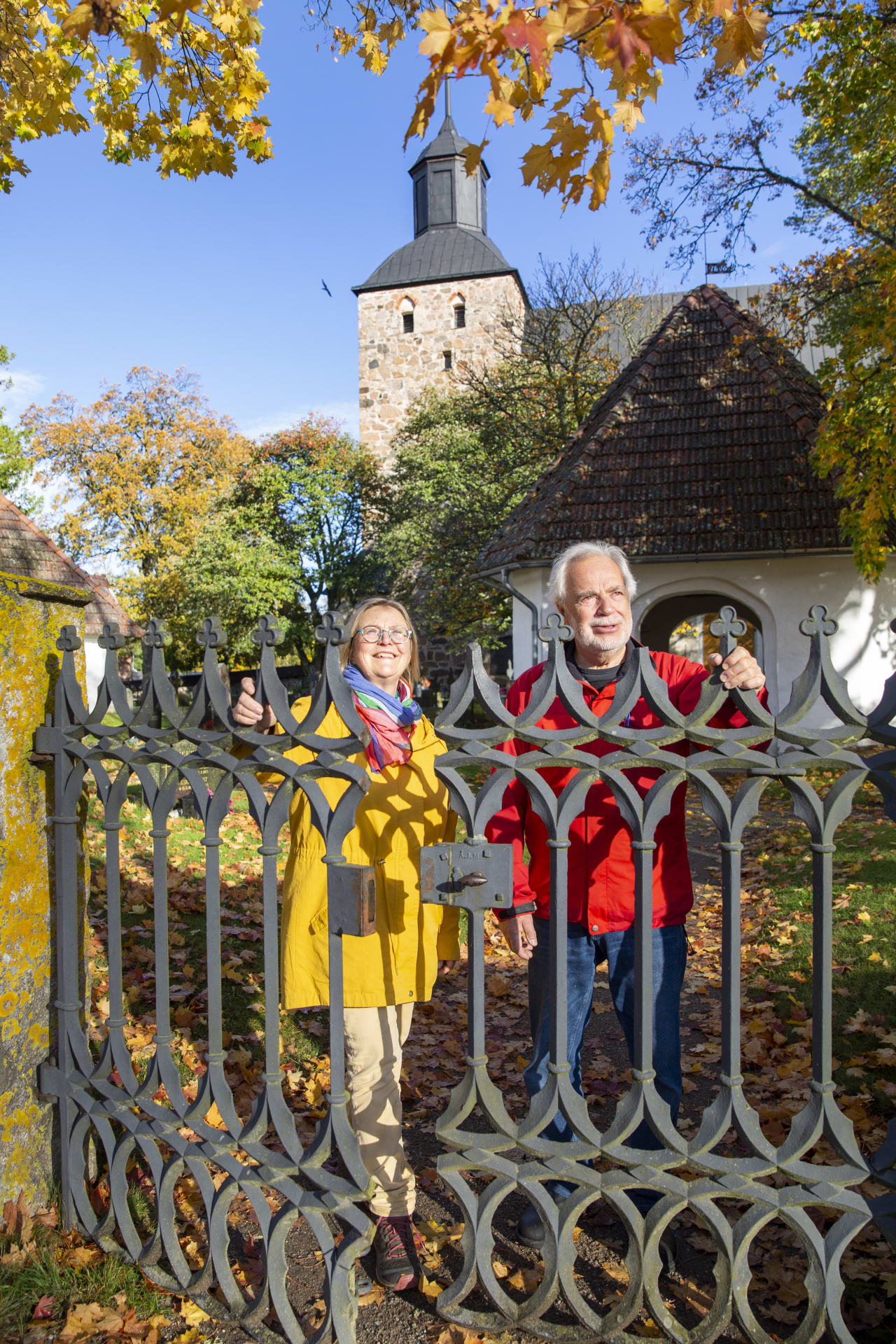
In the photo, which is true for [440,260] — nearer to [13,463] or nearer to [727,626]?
[13,463]

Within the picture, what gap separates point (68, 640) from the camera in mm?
2434

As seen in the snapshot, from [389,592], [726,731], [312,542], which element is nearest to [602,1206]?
[726,731]

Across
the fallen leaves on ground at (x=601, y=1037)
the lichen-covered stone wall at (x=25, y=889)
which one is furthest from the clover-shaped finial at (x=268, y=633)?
the fallen leaves on ground at (x=601, y=1037)

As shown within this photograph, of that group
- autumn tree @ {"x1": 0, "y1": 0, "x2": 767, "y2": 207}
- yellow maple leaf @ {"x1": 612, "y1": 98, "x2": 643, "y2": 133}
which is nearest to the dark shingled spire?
autumn tree @ {"x1": 0, "y1": 0, "x2": 767, "y2": 207}

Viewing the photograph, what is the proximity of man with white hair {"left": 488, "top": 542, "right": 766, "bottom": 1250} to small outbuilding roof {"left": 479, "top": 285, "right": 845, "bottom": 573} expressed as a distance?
32.1 feet

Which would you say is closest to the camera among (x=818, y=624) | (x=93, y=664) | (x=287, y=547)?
(x=818, y=624)

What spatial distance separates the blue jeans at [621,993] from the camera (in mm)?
2416

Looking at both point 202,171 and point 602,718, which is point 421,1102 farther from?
point 202,171

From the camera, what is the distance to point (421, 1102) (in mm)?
3662

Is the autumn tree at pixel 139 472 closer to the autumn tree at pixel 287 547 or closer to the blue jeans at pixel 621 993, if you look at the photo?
the autumn tree at pixel 287 547

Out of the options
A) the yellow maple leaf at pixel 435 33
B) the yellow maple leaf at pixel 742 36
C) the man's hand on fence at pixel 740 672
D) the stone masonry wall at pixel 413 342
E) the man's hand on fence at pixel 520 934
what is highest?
the stone masonry wall at pixel 413 342

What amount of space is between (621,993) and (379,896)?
705 mm

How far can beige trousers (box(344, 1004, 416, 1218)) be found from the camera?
2393 mm

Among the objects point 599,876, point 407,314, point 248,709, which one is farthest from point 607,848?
point 407,314
